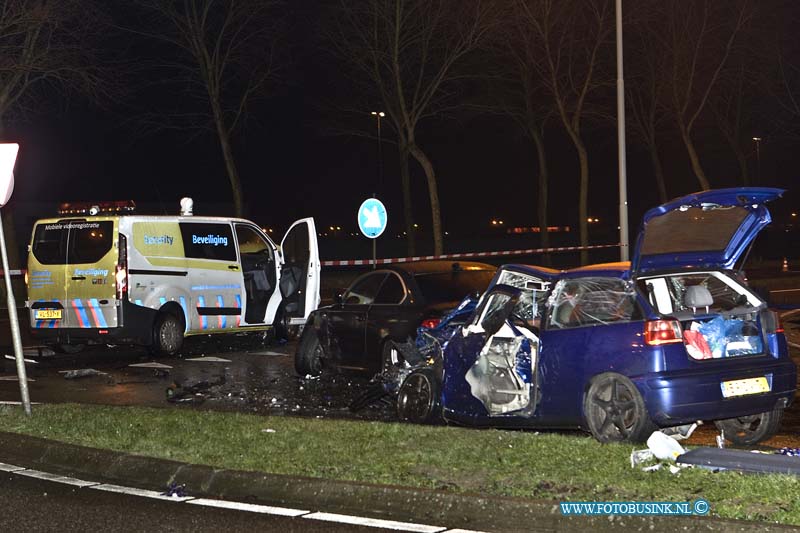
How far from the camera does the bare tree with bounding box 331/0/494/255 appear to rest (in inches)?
1303

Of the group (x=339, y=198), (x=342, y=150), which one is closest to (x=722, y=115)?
(x=342, y=150)

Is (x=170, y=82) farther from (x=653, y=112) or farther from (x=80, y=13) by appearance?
(x=653, y=112)

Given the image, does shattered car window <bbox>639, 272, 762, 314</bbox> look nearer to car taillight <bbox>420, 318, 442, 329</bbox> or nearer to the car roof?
car taillight <bbox>420, 318, 442, 329</bbox>

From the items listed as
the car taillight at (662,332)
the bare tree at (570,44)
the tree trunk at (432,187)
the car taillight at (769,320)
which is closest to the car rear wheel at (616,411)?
the car taillight at (662,332)

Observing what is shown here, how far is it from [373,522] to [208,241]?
1129cm

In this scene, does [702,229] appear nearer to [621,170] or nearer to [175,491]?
[175,491]

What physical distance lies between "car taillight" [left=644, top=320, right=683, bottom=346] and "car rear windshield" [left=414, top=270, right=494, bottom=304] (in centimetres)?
466

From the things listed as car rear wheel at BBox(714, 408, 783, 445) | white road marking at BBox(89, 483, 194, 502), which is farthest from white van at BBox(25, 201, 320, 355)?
car rear wheel at BBox(714, 408, 783, 445)

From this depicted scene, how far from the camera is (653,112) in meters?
46.8

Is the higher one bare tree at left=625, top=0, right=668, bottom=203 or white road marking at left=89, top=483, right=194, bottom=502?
bare tree at left=625, top=0, right=668, bottom=203

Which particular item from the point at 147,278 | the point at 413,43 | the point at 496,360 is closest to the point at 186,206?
the point at 147,278

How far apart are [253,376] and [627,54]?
33.0m

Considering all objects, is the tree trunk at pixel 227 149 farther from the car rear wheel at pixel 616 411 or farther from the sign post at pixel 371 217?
the car rear wheel at pixel 616 411

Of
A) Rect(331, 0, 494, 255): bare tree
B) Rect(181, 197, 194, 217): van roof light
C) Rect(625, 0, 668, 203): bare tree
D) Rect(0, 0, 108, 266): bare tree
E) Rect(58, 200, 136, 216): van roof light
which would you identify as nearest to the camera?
Rect(58, 200, 136, 216): van roof light
